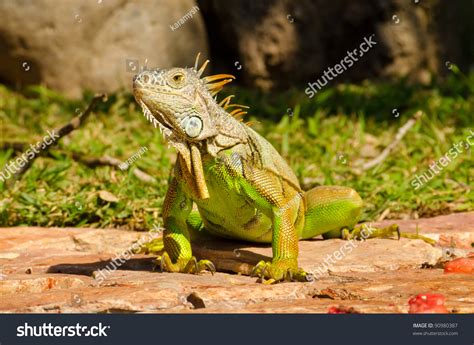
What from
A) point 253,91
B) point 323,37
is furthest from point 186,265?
point 323,37

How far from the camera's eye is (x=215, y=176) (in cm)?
479

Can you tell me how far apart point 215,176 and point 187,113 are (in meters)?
0.40

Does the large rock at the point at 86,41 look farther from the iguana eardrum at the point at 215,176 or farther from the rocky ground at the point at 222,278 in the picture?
the iguana eardrum at the point at 215,176

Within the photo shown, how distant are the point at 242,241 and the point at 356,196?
0.79m

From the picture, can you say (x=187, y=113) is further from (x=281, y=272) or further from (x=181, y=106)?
(x=281, y=272)

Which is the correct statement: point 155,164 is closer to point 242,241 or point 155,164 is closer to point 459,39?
point 242,241

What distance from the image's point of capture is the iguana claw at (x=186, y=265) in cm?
490

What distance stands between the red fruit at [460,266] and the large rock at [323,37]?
7700mm

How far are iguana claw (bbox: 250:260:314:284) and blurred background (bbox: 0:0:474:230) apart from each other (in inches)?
91.1

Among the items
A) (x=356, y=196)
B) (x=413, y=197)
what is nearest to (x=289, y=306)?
(x=356, y=196)

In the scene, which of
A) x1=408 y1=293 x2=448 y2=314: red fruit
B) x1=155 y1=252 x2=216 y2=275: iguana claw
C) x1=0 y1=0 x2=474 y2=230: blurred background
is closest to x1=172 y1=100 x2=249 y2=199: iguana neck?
x1=155 y1=252 x2=216 y2=275: iguana claw

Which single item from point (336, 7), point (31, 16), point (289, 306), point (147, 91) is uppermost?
point (336, 7)

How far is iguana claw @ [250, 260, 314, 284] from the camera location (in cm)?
463

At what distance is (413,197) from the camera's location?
735 centimetres
